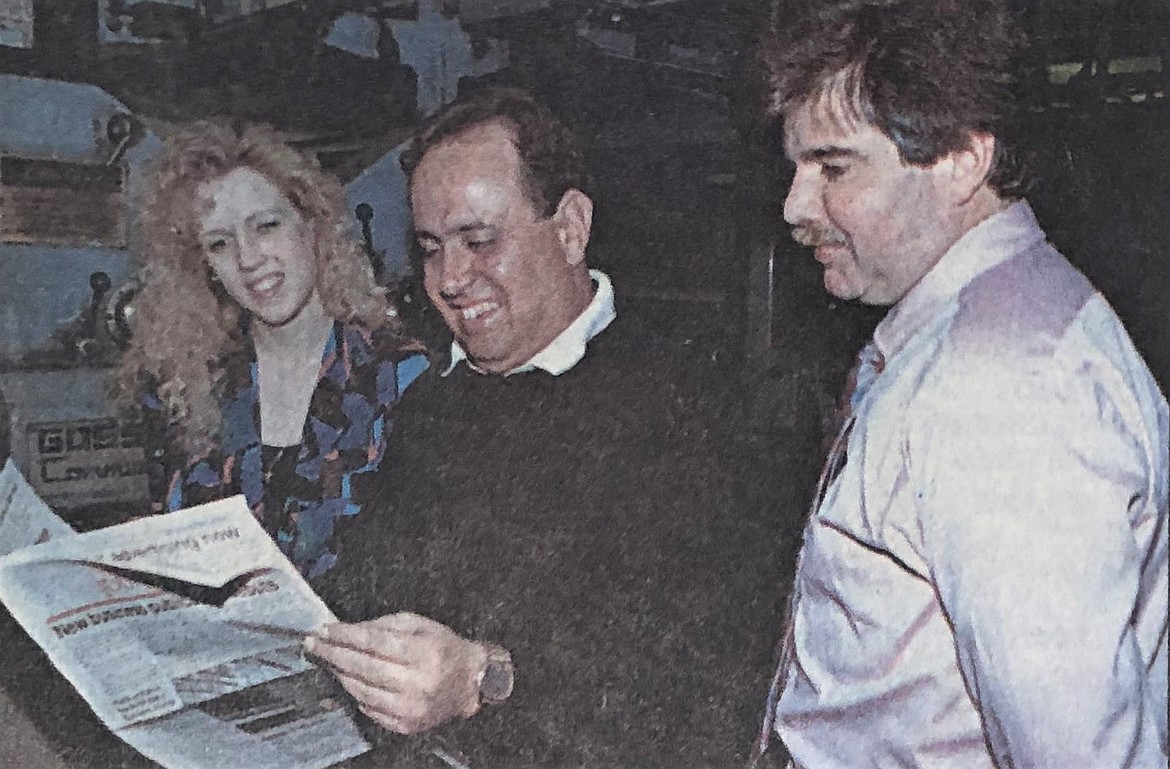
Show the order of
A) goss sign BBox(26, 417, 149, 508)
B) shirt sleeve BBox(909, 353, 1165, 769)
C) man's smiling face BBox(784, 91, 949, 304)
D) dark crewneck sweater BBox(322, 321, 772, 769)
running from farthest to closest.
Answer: goss sign BBox(26, 417, 149, 508) → dark crewneck sweater BBox(322, 321, 772, 769) → man's smiling face BBox(784, 91, 949, 304) → shirt sleeve BBox(909, 353, 1165, 769)

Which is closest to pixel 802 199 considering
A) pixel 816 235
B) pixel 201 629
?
pixel 816 235

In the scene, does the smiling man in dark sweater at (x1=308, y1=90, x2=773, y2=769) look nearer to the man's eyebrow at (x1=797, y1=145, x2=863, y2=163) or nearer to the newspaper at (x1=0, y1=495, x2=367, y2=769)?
the newspaper at (x1=0, y1=495, x2=367, y2=769)

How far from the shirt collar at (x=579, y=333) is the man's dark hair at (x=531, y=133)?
0.31 ft

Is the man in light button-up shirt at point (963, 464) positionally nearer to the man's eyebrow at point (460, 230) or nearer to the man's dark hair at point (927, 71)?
the man's dark hair at point (927, 71)

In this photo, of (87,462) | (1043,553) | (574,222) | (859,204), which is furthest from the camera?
(87,462)

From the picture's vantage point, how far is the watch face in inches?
49.2

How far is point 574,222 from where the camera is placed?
1213 millimetres

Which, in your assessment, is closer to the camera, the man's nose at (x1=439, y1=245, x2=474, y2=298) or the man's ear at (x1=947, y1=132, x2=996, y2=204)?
the man's ear at (x1=947, y1=132, x2=996, y2=204)

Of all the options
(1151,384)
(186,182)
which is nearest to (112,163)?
(186,182)

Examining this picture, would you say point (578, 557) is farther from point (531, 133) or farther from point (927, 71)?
point (927, 71)

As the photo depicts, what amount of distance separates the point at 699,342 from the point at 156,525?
24.7 inches

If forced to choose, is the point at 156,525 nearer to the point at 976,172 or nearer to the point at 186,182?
the point at 186,182

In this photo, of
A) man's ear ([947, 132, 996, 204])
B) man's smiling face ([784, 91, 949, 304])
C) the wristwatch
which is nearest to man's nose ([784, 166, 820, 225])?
man's smiling face ([784, 91, 949, 304])

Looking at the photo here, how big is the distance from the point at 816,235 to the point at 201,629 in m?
0.77
